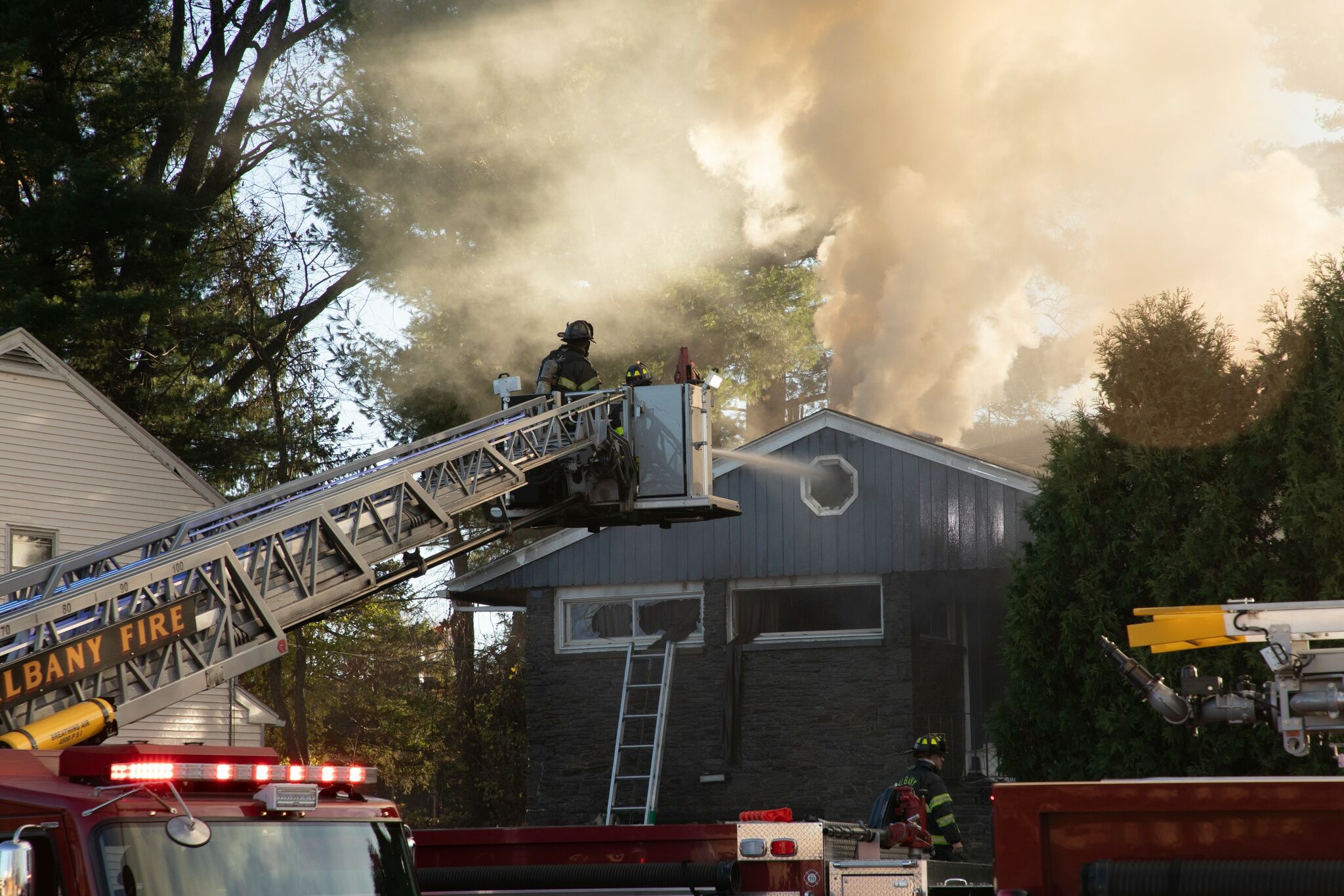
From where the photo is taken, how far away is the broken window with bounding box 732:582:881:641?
627 inches

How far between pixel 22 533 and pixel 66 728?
11.1 metres

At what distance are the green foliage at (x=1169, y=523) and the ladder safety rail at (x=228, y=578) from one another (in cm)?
496

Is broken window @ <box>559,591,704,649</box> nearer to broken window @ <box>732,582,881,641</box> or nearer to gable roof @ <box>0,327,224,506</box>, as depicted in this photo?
broken window @ <box>732,582,881,641</box>

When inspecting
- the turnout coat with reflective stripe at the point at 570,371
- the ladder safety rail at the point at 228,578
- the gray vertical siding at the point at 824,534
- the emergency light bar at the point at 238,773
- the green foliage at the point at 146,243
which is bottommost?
the emergency light bar at the point at 238,773

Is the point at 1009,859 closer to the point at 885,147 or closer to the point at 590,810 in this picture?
the point at 590,810

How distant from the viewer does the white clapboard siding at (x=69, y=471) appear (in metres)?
16.0

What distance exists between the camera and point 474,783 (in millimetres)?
20781

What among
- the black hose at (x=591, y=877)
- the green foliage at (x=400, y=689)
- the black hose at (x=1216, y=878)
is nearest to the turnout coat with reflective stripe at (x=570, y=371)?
the black hose at (x=591, y=877)

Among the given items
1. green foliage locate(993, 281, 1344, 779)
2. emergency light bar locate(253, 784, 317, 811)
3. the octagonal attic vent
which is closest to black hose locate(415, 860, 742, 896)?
emergency light bar locate(253, 784, 317, 811)

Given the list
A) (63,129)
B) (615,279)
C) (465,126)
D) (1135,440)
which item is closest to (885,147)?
(615,279)

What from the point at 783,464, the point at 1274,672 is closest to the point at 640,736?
the point at 783,464

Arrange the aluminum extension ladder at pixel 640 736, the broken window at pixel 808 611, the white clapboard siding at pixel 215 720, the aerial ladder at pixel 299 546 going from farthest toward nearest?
the white clapboard siding at pixel 215 720 < the broken window at pixel 808 611 < the aluminum extension ladder at pixel 640 736 < the aerial ladder at pixel 299 546

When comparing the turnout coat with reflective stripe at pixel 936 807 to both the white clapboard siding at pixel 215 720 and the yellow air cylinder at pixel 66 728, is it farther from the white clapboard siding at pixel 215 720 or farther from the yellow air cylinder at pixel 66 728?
the white clapboard siding at pixel 215 720

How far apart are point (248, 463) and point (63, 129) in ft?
19.4
